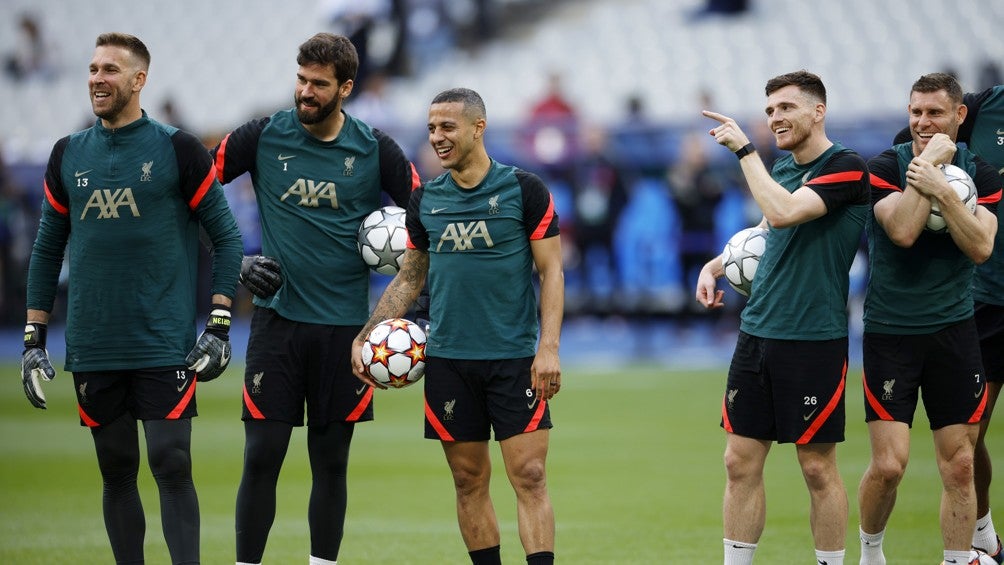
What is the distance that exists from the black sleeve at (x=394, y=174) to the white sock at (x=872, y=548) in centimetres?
284

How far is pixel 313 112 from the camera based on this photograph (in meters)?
6.66

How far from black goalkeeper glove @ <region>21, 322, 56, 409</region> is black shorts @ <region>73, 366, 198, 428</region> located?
0.53 ft

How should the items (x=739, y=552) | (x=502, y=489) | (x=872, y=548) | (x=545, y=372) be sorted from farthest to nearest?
(x=502, y=489), (x=872, y=548), (x=739, y=552), (x=545, y=372)

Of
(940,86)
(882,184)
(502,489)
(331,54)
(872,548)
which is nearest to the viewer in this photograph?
(331,54)

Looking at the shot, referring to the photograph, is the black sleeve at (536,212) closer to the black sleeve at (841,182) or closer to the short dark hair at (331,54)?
the short dark hair at (331,54)

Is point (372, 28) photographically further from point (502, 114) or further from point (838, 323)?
point (838, 323)

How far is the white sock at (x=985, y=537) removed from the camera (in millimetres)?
7402

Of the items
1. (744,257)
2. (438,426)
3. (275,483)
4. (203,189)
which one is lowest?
(275,483)

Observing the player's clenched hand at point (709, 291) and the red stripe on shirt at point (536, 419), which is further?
the player's clenched hand at point (709, 291)

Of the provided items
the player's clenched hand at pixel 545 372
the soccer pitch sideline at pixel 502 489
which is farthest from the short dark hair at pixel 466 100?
the soccer pitch sideline at pixel 502 489

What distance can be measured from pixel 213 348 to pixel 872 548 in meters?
3.39

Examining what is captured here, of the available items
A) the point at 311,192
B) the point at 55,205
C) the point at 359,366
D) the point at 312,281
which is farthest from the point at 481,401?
the point at 55,205

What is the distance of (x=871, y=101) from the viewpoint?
84.0ft

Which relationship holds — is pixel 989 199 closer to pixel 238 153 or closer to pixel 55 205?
pixel 238 153
